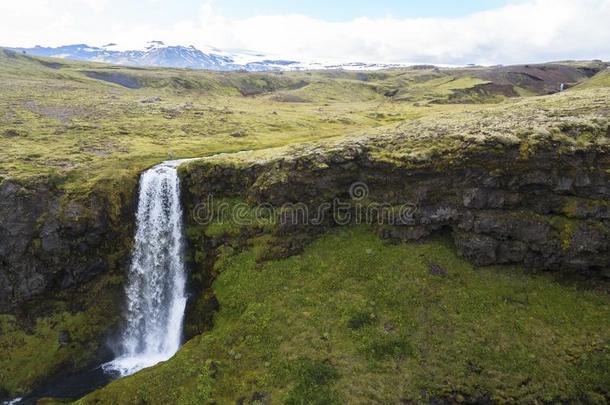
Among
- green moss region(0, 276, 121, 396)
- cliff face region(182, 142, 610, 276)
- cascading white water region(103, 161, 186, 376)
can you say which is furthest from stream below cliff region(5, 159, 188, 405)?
cliff face region(182, 142, 610, 276)

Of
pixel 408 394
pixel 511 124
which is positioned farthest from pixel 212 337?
pixel 511 124

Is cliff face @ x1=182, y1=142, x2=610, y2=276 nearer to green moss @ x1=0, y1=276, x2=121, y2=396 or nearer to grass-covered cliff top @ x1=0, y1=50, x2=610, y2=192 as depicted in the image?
grass-covered cliff top @ x1=0, y1=50, x2=610, y2=192

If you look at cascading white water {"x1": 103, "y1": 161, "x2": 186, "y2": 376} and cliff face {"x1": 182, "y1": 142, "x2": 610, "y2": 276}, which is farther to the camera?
cascading white water {"x1": 103, "y1": 161, "x2": 186, "y2": 376}

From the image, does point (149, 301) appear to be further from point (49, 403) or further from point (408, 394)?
point (408, 394)

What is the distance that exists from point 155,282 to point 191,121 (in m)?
54.0

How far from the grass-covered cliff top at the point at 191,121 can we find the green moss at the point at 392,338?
1304 centimetres

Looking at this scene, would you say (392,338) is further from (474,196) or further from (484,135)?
(484,135)

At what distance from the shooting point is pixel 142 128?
76438 mm

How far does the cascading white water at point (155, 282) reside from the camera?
39.4m

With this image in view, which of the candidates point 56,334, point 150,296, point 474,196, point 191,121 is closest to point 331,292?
point 474,196

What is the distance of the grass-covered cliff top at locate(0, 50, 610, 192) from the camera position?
4169cm

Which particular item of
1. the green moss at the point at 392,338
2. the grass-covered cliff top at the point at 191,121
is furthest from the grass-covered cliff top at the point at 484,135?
the green moss at the point at 392,338

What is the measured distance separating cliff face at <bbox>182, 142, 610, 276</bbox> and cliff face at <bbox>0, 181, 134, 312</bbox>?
9711 millimetres

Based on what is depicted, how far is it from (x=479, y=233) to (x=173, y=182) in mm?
33493
